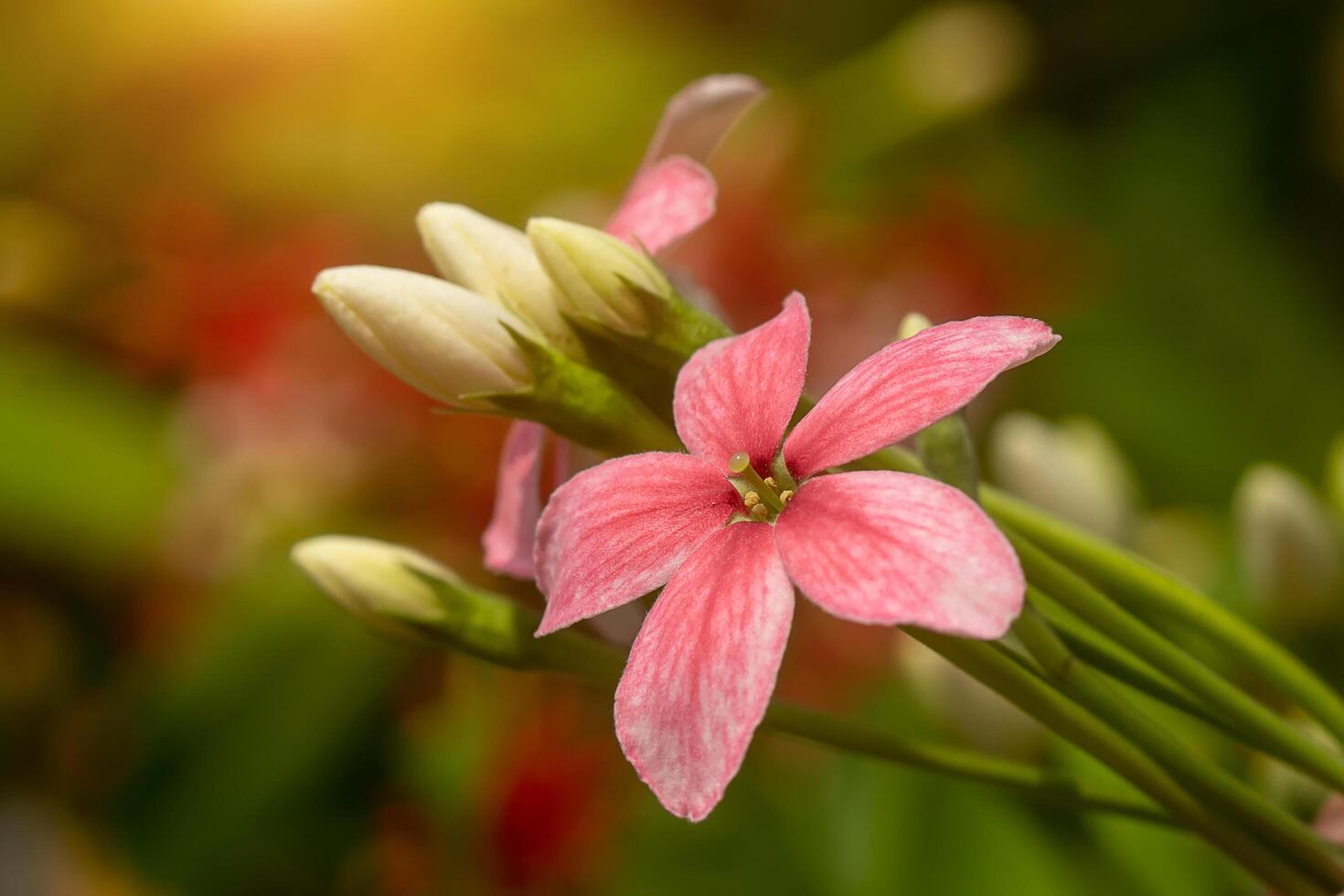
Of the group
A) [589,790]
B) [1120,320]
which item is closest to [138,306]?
[589,790]

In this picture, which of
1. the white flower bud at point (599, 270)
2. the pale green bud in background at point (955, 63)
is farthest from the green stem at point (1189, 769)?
the pale green bud in background at point (955, 63)

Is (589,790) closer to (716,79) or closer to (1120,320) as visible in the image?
(716,79)

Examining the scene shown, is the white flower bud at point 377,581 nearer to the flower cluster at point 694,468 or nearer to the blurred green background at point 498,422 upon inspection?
the flower cluster at point 694,468

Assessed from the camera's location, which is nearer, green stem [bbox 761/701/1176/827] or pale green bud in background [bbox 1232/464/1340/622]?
green stem [bbox 761/701/1176/827]

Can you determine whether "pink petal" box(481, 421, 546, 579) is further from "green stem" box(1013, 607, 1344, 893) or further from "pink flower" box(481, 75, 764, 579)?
"green stem" box(1013, 607, 1344, 893)

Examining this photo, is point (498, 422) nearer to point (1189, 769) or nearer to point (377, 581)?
point (377, 581)

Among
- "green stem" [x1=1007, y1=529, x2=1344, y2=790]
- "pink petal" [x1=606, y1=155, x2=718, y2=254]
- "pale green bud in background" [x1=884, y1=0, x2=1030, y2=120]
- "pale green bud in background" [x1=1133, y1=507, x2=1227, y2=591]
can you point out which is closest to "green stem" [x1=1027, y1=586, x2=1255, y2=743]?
"green stem" [x1=1007, y1=529, x2=1344, y2=790]
